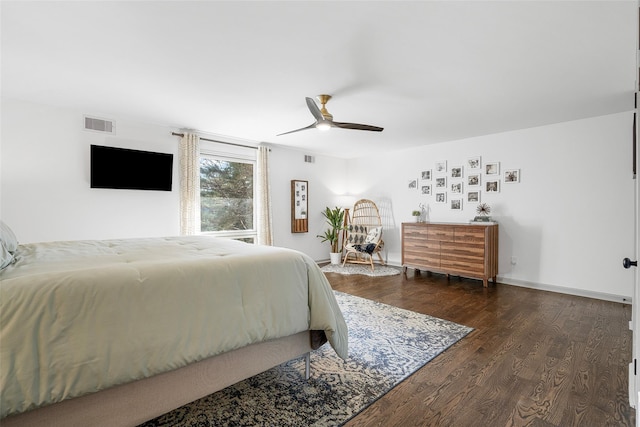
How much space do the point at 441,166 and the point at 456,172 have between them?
0.95 feet

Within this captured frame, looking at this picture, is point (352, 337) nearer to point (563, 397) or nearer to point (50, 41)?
point (563, 397)

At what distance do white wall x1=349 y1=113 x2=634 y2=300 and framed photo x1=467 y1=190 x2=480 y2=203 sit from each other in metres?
0.09

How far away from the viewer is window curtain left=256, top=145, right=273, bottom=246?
5211mm

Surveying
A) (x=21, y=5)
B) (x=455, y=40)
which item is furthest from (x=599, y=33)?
(x=21, y=5)

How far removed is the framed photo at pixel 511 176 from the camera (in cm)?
438

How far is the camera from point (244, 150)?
16.9 feet

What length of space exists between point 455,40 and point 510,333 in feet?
8.19

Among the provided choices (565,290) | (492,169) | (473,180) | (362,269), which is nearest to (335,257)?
(362,269)

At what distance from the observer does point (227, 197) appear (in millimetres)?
4996

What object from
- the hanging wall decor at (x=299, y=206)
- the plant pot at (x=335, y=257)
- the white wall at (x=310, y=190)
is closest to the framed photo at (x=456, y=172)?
the white wall at (x=310, y=190)

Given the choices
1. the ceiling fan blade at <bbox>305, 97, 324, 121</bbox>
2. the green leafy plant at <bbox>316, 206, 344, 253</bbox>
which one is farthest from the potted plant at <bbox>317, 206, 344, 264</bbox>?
the ceiling fan blade at <bbox>305, 97, 324, 121</bbox>

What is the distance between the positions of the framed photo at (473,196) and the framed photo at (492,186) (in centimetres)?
15

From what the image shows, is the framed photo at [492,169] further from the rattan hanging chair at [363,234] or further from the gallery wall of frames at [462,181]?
the rattan hanging chair at [363,234]

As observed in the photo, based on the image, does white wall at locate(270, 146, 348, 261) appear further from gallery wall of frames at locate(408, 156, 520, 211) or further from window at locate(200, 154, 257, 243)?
gallery wall of frames at locate(408, 156, 520, 211)
